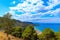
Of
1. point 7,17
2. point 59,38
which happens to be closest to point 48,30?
point 59,38

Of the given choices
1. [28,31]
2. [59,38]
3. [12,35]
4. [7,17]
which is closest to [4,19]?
[7,17]

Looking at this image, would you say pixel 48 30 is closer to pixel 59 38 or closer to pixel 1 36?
pixel 59 38

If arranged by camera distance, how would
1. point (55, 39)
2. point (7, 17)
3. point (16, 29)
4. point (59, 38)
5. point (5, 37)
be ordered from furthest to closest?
point (16, 29) < point (5, 37) < point (7, 17) < point (55, 39) < point (59, 38)

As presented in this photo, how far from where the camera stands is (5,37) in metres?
36.8

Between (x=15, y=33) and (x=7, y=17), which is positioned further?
(x=15, y=33)

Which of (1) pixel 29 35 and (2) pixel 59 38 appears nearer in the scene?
(2) pixel 59 38

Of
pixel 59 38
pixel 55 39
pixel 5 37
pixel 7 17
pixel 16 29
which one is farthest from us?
pixel 16 29

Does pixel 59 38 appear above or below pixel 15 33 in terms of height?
below

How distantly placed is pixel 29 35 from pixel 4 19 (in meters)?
4.98

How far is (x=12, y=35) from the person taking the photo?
39594 millimetres

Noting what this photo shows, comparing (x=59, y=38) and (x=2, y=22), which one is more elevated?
(x=2, y=22)

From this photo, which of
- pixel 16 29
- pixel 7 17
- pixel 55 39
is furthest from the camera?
pixel 16 29

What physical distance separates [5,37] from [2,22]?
4.20 metres

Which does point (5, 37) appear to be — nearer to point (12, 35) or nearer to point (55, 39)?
point (12, 35)
